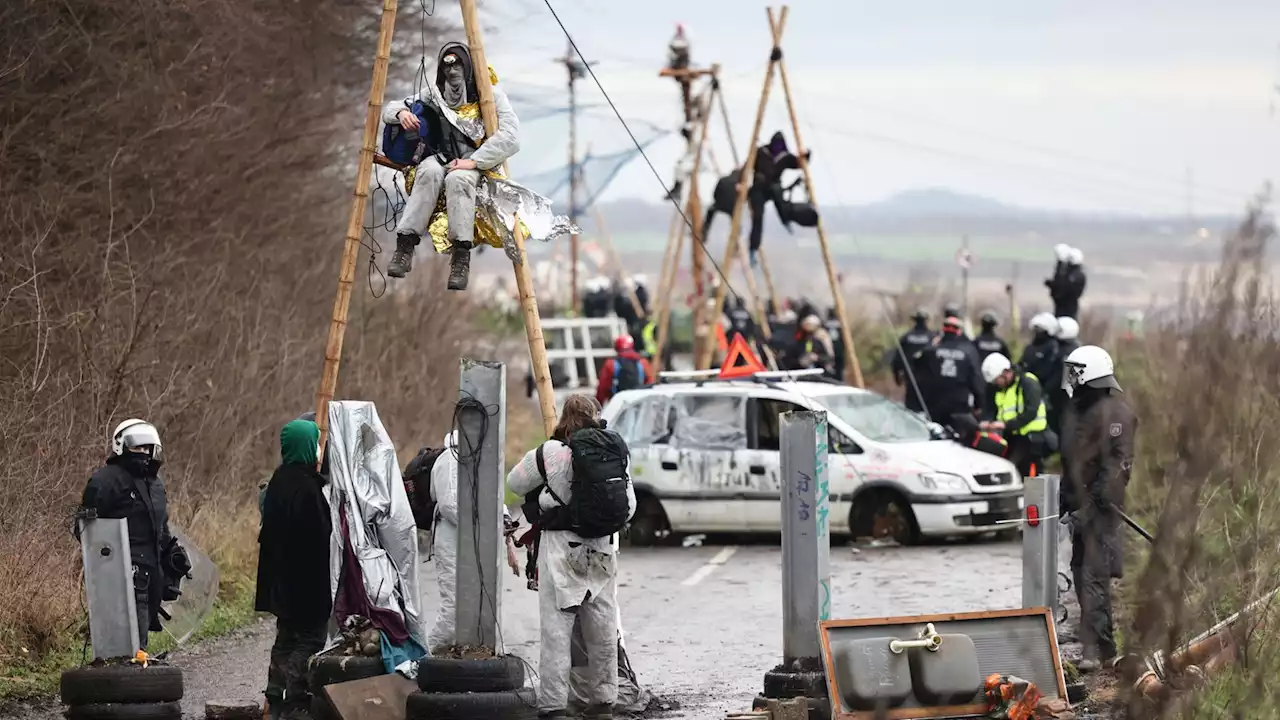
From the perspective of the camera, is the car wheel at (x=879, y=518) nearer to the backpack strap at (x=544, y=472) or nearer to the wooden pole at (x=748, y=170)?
the wooden pole at (x=748, y=170)

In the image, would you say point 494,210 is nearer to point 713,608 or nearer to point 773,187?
point 713,608

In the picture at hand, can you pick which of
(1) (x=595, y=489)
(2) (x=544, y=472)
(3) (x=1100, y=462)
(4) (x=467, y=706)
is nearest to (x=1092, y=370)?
(3) (x=1100, y=462)

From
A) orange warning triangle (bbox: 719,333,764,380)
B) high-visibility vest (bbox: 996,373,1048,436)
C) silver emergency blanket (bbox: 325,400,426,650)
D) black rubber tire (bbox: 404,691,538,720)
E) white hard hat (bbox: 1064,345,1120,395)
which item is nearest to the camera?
black rubber tire (bbox: 404,691,538,720)

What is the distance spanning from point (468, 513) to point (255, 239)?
36.7ft

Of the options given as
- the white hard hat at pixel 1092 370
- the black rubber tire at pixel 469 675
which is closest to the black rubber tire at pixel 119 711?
the black rubber tire at pixel 469 675

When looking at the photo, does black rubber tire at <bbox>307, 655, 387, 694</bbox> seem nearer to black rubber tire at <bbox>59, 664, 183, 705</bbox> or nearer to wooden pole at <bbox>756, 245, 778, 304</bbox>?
black rubber tire at <bbox>59, 664, 183, 705</bbox>

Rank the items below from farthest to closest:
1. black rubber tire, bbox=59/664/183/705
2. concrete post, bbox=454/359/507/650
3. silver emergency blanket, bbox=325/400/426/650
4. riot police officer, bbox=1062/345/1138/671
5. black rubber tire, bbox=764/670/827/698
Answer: riot police officer, bbox=1062/345/1138/671 < silver emergency blanket, bbox=325/400/426/650 < black rubber tire, bbox=764/670/827/698 < concrete post, bbox=454/359/507/650 < black rubber tire, bbox=59/664/183/705

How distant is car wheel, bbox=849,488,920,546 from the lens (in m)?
19.8

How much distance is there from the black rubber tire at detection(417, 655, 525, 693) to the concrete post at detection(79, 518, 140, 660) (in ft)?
5.09

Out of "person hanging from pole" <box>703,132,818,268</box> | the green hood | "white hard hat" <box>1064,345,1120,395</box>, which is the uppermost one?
"person hanging from pole" <box>703,132,818,268</box>

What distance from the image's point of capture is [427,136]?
11812 mm

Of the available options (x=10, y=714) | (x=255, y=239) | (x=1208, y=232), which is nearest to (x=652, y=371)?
(x=255, y=239)

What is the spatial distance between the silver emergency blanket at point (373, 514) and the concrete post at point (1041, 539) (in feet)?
12.9

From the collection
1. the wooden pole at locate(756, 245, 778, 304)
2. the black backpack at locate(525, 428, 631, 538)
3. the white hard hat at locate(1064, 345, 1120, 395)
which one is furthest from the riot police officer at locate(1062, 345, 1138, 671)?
the wooden pole at locate(756, 245, 778, 304)
